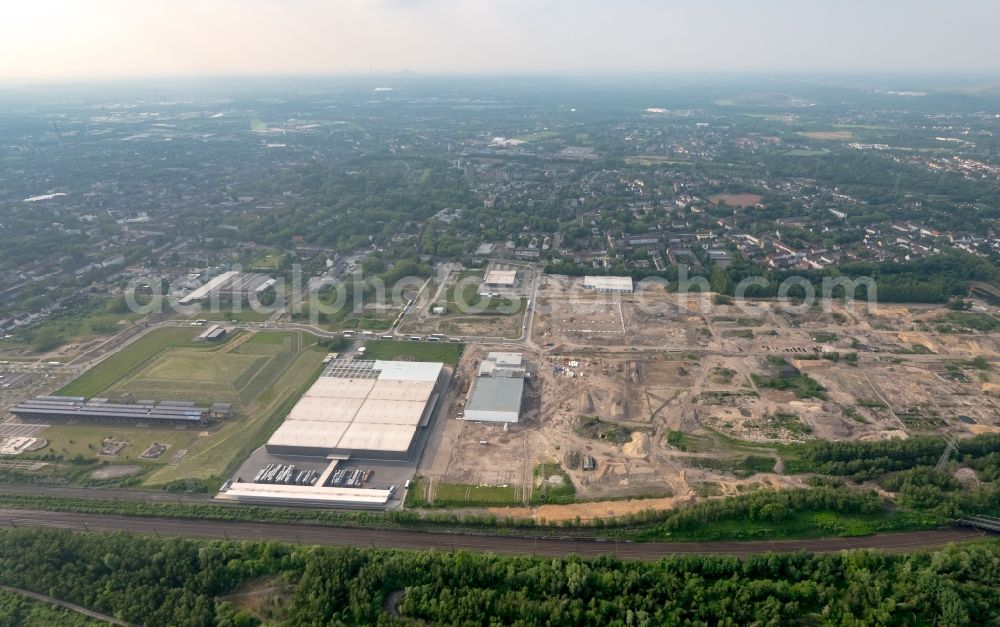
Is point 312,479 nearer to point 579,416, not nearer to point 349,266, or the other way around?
point 579,416

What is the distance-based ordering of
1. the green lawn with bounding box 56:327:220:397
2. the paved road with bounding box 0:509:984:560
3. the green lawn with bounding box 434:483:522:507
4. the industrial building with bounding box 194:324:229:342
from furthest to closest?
the industrial building with bounding box 194:324:229:342 → the green lawn with bounding box 56:327:220:397 → the green lawn with bounding box 434:483:522:507 → the paved road with bounding box 0:509:984:560

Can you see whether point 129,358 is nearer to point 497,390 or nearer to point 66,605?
point 66,605

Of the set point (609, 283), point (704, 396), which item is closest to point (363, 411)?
point (704, 396)

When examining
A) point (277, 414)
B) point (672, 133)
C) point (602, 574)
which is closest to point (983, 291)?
point (602, 574)

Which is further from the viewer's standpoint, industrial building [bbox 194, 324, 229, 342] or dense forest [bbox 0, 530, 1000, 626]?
industrial building [bbox 194, 324, 229, 342]

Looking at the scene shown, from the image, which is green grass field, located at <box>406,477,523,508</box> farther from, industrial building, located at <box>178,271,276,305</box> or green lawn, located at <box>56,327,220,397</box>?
industrial building, located at <box>178,271,276,305</box>

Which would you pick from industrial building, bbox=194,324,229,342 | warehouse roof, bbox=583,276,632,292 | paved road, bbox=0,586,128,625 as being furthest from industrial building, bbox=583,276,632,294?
paved road, bbox=0,586,128,625

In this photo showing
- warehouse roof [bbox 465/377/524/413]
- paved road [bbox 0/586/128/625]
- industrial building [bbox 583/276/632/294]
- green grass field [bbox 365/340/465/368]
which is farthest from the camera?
industrial building [bbox 583/276/632/294]

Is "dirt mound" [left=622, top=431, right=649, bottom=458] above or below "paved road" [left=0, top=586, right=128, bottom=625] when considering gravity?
above
